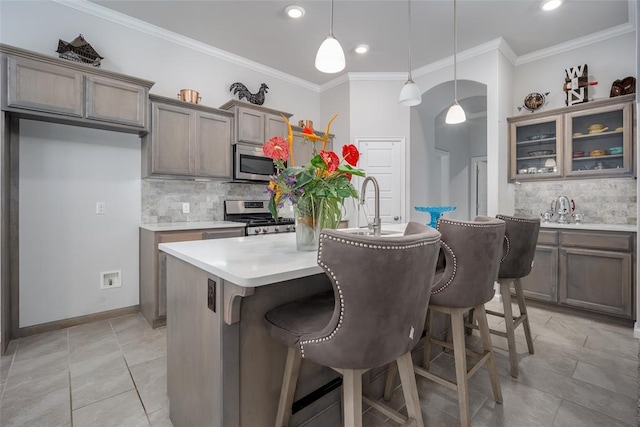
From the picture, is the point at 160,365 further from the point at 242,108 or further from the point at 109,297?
the point at 242,108

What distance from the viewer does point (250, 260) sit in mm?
1173

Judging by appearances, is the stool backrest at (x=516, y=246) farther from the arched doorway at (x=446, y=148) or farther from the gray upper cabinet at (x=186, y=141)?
the gray upper cabinet at (x=186, y=141)

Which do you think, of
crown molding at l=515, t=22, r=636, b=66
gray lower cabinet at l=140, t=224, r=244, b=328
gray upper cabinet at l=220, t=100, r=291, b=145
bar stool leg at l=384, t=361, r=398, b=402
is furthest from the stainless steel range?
crown molding at l=515, t=22, r=636, b=66

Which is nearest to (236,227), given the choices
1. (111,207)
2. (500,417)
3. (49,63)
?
(111,207)

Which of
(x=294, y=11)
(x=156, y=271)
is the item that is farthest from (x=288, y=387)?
(x=294, y=11)

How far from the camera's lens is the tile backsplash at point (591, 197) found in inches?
128

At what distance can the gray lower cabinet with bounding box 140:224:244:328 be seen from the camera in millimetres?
→ 2770

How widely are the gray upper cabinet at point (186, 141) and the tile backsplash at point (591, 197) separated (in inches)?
155

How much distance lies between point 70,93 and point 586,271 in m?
5.16

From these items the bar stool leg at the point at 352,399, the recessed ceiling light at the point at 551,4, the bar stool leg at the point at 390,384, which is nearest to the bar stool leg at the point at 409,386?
the bar stool leg at the point at 352,399

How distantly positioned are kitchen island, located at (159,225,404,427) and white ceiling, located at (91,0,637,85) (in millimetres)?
2827

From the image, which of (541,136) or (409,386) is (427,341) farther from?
(541,136)

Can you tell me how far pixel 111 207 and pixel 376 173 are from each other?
11.3ft

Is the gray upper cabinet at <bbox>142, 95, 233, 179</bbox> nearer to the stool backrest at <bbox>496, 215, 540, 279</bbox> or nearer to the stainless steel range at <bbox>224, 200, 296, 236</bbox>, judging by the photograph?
the stainless steel range at <bbox>224, 200, 296, 236</bbox>
